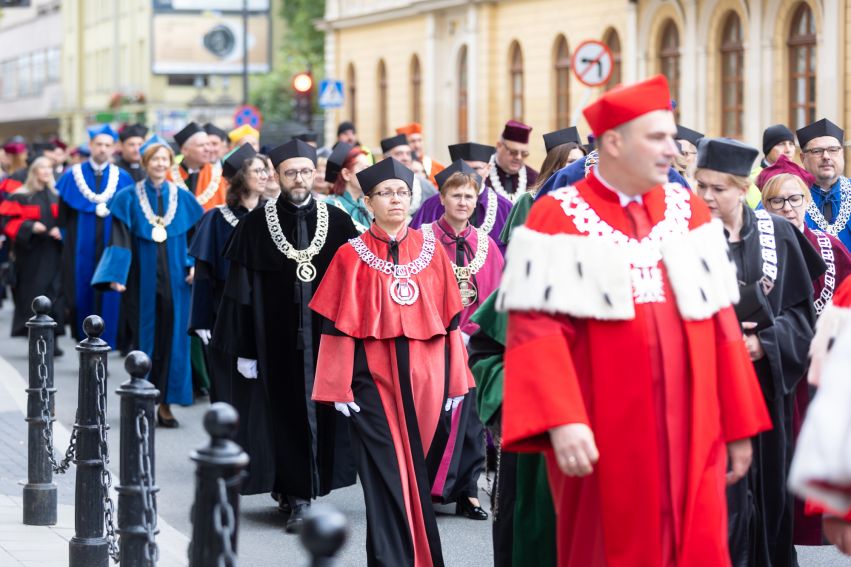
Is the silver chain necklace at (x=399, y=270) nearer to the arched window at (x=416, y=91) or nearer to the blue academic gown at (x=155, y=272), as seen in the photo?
the blue academic gown at (x=155, y=272)

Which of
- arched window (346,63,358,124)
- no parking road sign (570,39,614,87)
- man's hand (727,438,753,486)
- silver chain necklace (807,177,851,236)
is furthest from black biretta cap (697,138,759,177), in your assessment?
arched window (346,63,358,124)

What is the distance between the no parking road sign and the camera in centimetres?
2086

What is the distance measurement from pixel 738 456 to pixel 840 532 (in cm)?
89

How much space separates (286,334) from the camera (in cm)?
1003

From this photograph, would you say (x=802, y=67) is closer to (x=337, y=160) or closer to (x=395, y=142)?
(x=395, y=142)

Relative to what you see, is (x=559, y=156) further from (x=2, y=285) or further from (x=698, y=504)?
(x=2, y=285)

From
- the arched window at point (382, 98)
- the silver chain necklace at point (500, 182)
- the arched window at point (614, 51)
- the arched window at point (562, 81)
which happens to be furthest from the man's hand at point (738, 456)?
the arched window at point (382, 98)

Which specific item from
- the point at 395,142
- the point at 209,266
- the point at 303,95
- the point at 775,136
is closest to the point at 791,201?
the point at 209,266

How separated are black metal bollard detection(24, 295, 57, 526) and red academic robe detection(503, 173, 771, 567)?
14.3 ft

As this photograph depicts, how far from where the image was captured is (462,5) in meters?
40.8

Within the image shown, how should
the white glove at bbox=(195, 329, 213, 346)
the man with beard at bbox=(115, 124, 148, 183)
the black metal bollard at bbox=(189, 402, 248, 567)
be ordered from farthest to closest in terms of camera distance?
the man with beard at bbox=(115, 124, 148, 183), the white glove at bbox=(195, 329, 213, 346), the black metal bollard at bbox=(189, 402, 248, 567)

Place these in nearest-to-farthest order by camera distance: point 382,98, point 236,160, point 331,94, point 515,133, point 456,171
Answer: point 456,171 < point 236,160 < point 515,133 < point 331,94 < point 382,98

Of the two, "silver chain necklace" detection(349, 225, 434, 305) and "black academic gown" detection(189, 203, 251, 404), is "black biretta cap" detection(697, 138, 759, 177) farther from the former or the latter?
"black academic gown" detection(189, 203, 251, 404)

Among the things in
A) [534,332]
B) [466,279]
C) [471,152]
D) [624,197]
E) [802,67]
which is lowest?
[534,332]
